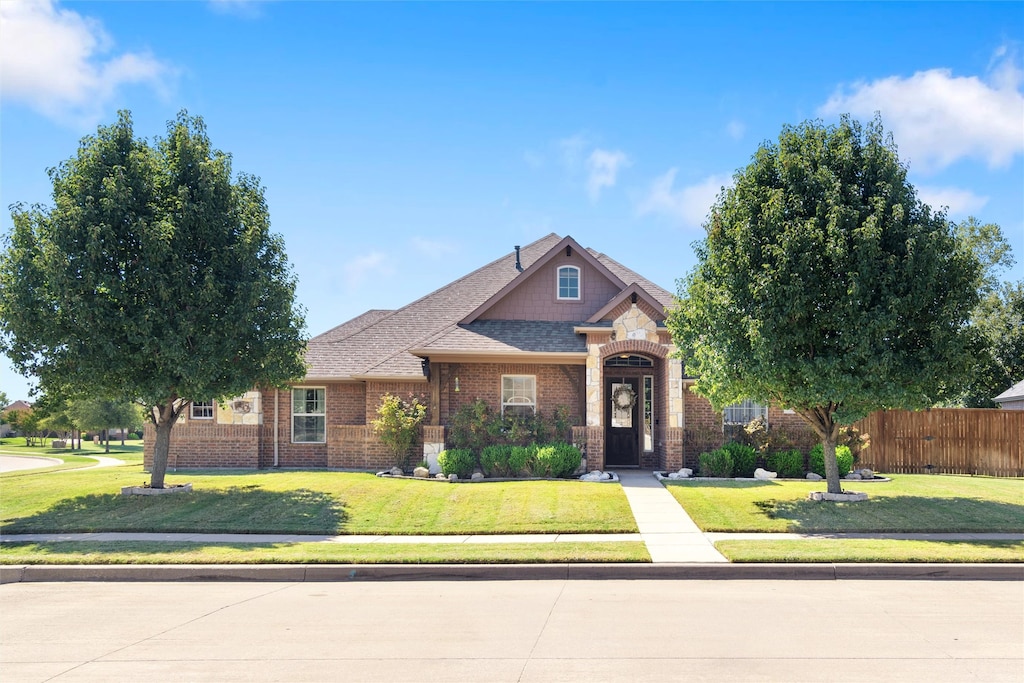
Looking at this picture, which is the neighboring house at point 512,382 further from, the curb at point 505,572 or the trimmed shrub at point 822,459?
the curb at point 505,572

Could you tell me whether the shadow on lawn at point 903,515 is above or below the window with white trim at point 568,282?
below

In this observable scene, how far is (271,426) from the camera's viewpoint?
23516 mm

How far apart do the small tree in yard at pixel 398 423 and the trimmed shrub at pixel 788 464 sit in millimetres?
9020

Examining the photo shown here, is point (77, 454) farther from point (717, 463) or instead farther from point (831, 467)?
point (831, 467)

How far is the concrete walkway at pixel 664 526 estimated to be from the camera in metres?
11.9

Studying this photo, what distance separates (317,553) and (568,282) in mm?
12677

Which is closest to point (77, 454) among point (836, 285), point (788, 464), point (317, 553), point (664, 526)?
point (317, 553)

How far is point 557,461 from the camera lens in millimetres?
19547

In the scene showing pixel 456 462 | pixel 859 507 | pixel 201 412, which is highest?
pixel 201 412

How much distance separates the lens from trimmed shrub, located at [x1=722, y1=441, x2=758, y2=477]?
66.5ft

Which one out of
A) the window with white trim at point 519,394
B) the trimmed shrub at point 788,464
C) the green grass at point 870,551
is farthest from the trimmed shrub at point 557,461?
the green grass at point 870,551

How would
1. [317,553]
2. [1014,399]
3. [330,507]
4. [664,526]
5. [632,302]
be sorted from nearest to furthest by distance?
[317,553] < [664,526] < [330,507] < [632,302] < [1014,399]

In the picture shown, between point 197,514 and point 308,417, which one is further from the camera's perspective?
point 308,417

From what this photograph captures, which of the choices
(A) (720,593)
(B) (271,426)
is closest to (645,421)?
(B) (271,426)
